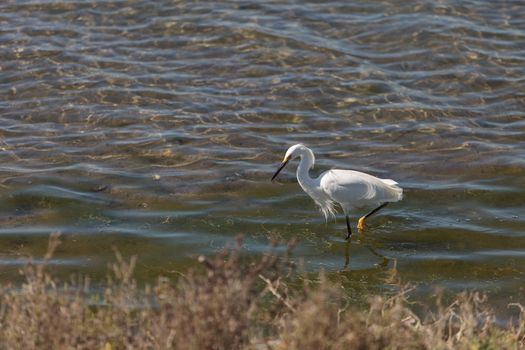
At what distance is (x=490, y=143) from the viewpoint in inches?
447

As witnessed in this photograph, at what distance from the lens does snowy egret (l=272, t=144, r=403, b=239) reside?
30.6ft

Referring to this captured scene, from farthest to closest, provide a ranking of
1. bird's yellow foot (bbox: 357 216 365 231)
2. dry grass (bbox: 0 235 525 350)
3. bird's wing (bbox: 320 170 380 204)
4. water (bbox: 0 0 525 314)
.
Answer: bird's yellow foot (bbox: 357 216 365 231) < bird's wing (bbox: 320 170 380 204) < water (bbox: 0 0 525 314) < dry grass (bbox: 0 235 525 350)

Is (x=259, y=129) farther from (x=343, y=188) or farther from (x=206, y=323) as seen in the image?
(x=206, y=323)

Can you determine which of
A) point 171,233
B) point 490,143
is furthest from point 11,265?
point 490,143

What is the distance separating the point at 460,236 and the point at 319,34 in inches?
243

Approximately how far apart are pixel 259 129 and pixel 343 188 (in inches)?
109

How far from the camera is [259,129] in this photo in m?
11.9

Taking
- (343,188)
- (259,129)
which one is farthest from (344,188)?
(259,129)

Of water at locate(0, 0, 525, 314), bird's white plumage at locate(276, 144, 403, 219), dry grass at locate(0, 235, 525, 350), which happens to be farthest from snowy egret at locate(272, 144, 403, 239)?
dry grass at locate(0, 235, 525, 350)

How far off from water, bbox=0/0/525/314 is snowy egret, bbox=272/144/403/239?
0.32 m

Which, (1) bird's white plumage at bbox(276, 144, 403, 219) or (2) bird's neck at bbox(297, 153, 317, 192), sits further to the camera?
(2) bird's neck at bbox(297, 153, 317, 192)

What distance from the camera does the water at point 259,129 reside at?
908cm

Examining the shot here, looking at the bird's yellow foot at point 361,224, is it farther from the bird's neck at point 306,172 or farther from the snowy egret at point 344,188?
the bird's neck at point 306,172

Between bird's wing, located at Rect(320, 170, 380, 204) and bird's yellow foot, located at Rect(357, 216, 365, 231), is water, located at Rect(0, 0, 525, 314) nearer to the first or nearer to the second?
bird's yellow foot, located at Rect(357, 216, 365, 231)
